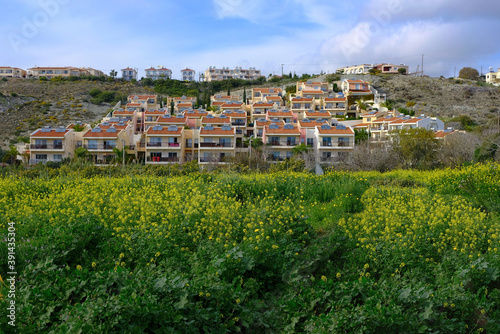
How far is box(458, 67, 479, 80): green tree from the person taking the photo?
123688mm

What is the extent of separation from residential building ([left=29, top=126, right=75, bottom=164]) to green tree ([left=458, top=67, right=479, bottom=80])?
115468 millimetres

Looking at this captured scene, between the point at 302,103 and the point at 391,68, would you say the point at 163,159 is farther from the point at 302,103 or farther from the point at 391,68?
the point at 391,68

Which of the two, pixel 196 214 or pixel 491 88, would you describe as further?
pixel 491 88

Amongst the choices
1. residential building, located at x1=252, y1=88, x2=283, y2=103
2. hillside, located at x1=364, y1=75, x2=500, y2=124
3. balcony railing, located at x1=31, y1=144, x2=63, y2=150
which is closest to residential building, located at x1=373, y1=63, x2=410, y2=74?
hillside, located at x1=364, y1=75, x2=500, y2=124

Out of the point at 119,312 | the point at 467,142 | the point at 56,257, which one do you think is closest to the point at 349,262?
the point at 119,312

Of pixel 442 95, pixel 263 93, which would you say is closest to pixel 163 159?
pixel 263 93

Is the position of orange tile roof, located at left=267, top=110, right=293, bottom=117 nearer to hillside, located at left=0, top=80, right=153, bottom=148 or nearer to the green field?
hillside, located at left=0, top=80, right=153, bottom=148

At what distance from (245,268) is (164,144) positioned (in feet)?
152

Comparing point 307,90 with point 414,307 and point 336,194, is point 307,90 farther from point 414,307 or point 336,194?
point 414,307

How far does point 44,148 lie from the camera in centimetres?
5069

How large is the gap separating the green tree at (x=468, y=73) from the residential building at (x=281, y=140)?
94698 mm

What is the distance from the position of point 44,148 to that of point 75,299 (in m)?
51.0

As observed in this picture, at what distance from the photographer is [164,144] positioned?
5144cm

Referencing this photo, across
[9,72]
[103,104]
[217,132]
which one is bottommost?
[217,132]
